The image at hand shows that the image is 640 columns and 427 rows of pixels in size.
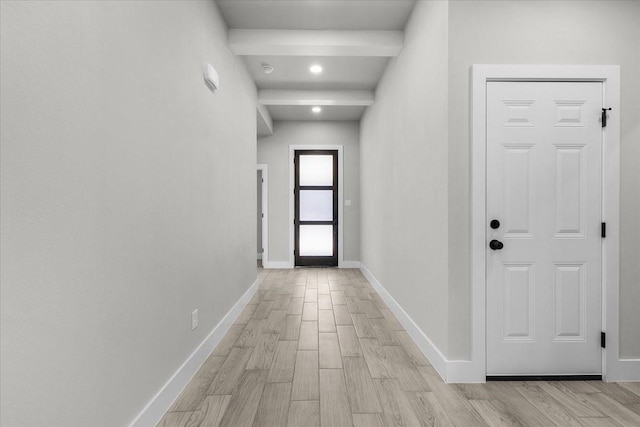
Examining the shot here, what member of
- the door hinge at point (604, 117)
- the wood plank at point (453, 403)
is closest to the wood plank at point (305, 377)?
the wood plank at point (453, 403)

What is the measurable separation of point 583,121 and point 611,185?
46cm

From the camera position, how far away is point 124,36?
5.00ft

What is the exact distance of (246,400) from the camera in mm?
1996

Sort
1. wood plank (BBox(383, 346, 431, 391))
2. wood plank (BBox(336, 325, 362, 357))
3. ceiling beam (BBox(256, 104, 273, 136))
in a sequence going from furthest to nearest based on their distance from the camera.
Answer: ceiling beam (BBox(256, 104, 273, 136)), wood plank (BBox(336, 325, 362, 357)), wood plank (BBox(383, 346, 431, 391))

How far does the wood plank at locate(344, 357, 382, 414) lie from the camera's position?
1.92 meters

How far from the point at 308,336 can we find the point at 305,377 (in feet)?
2.44

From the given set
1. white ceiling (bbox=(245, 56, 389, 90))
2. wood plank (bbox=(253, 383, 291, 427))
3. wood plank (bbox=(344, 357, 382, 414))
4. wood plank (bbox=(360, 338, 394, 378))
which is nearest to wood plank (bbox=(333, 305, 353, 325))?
wood plank (bbox=(360, 338, 394, 378))

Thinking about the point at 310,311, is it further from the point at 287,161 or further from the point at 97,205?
the point at 287,161

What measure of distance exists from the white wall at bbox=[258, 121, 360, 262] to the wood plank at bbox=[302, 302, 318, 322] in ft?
8.60

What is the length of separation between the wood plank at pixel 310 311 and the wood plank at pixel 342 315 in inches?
8.4

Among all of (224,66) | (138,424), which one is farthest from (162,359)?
(224,66)

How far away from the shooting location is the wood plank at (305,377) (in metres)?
2.05

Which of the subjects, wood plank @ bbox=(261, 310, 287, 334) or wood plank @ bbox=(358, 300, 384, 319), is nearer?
wood plank @ bbox=(261, 310, 287, 334)

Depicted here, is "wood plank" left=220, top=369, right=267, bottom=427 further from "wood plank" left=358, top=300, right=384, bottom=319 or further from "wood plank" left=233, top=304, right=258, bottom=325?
"wood plank" left=358, top=300, right=384, bottom=319
